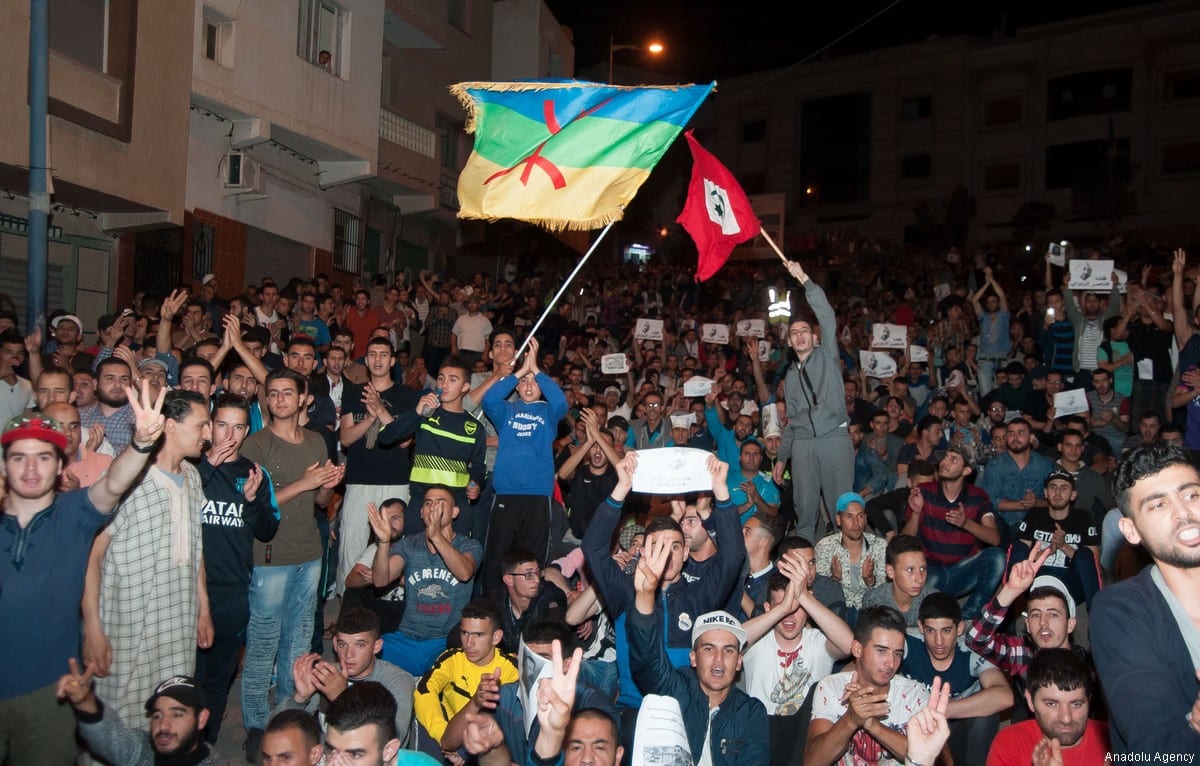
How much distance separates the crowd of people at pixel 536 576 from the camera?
14.2ft

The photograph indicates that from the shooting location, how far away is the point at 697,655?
5156 millimetres

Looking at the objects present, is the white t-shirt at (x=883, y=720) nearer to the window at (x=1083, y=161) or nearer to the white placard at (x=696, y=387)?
the white placard at (x=696, y=387)

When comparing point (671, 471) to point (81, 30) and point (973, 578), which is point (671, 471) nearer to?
point (973, 578)

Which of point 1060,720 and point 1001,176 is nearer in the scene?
point 1060,720

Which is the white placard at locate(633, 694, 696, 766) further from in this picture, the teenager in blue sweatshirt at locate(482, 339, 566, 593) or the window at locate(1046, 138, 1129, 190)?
the window at locate(1046, 138, 1129, 190)

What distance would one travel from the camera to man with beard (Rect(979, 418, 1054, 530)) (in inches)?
393

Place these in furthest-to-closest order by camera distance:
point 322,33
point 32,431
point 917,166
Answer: point 917,166 < point 322,33 < point 32,431

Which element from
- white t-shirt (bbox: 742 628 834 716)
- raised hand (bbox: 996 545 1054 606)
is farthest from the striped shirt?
raised hand (bbox: 996 545 1054 606)

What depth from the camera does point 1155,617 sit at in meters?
2.89

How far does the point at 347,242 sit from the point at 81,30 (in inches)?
299

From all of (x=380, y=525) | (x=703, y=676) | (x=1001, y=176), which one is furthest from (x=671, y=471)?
(x=1001, y=176)

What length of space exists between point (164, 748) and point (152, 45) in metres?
12.6

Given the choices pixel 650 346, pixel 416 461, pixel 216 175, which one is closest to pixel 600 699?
pixel 416 461

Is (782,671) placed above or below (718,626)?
below
